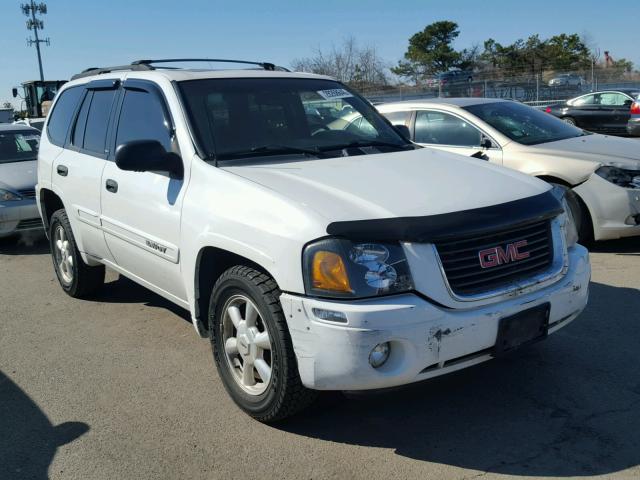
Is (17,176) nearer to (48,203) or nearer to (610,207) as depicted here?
(48,203)

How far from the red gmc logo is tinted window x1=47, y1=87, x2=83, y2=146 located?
396cm

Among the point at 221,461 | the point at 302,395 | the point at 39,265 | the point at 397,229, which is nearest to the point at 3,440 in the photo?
the point at 221,461

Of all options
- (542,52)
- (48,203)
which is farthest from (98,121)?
(542,52)

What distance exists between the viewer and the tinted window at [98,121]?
501 centimetres

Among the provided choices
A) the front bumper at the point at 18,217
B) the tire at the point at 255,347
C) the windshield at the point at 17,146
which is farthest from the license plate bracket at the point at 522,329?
the windshield at the point at 17,146

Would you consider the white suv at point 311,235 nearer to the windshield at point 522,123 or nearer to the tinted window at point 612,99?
the windshield at point 522,123

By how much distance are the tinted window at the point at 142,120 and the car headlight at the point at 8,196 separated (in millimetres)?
4467

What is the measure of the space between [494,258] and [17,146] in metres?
8.65

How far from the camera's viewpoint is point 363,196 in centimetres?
331


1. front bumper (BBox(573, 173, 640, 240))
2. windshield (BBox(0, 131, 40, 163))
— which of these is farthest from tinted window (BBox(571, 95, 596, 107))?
windshield (BBox(0, 131, 40, 163))

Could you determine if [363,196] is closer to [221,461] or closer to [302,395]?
[302,395]

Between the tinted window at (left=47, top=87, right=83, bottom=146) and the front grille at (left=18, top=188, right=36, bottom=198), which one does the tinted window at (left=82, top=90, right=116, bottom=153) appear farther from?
the front grille at (left=18, top=188, right=36, bottom=198)

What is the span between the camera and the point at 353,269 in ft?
9.77

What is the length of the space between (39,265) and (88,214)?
296cm
